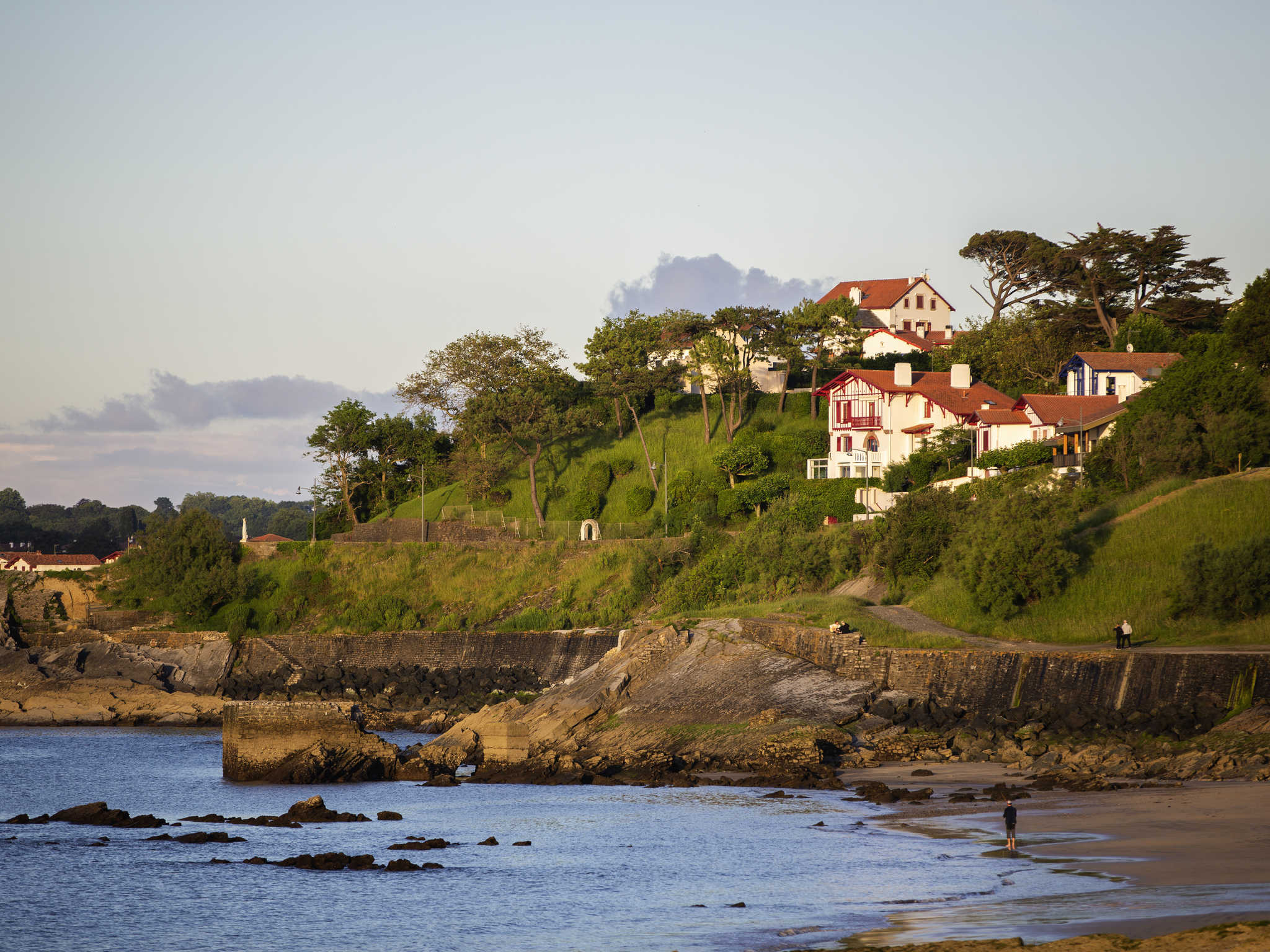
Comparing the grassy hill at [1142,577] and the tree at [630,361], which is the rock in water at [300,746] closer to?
the grassy hill at [1142,577]

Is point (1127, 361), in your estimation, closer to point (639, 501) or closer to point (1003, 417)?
point (1003, 417)

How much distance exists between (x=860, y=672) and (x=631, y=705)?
7.06m

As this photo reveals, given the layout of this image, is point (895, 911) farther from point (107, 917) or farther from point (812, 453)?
point (812, 453)

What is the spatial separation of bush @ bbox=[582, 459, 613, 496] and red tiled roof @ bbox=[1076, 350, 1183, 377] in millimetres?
28093

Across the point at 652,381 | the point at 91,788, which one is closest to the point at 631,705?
the point at 91,788

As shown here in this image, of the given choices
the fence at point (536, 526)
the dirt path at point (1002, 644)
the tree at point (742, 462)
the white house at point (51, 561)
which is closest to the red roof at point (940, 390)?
the tree at point (742, 462)

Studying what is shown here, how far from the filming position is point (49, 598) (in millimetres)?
65812

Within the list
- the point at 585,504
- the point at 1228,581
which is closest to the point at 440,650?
the point at 585,504

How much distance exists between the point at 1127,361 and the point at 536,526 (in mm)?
33172

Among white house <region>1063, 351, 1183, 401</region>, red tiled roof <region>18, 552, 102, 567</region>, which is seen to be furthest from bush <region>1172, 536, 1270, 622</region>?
red tiled roof <region>18, 552, 102, 567</region>

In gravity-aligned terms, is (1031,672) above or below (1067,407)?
below

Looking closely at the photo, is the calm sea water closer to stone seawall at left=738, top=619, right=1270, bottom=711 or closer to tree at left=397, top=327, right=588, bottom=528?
stone seawall at left=738, top=619, right=1270, bottom=711

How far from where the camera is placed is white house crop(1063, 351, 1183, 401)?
60.3 meters

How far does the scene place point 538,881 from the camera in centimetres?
2217
